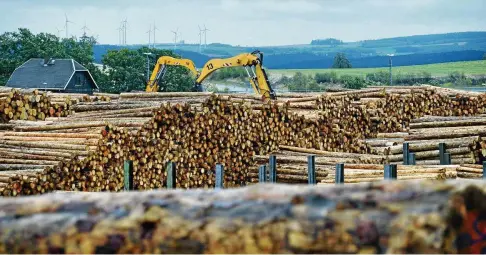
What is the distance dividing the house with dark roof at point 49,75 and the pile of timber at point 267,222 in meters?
55.3

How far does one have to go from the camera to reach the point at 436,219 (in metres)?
3.16

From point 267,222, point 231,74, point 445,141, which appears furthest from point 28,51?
point 267,222

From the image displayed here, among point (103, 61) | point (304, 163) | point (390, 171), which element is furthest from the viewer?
point (103, 61)

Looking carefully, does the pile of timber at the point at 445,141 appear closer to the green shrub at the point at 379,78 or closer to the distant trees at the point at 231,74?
the green shrub at the point at 379,78

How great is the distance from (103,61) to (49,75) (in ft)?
47.7

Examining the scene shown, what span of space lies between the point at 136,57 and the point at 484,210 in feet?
235

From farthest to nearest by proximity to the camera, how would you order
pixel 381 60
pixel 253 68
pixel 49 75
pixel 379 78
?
pixel 381 60 → pixel 379 78 → pixel 49 75 → pixel 253 68

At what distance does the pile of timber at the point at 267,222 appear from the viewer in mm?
3152

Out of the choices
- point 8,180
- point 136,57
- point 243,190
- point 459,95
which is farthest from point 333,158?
point 136,57

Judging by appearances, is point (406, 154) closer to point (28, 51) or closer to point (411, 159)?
point (411, 159)

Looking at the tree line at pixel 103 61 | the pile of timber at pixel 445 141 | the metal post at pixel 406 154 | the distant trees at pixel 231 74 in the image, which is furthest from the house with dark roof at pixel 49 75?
the distant trees at pixel 231 74

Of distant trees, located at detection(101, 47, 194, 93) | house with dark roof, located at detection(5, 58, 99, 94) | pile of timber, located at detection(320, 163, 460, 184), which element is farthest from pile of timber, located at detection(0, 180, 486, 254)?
distant trees, located at detection(101, 47, 194, 93)

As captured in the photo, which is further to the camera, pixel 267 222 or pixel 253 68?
pixel 253 68

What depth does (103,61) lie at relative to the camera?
7481 centimetres
